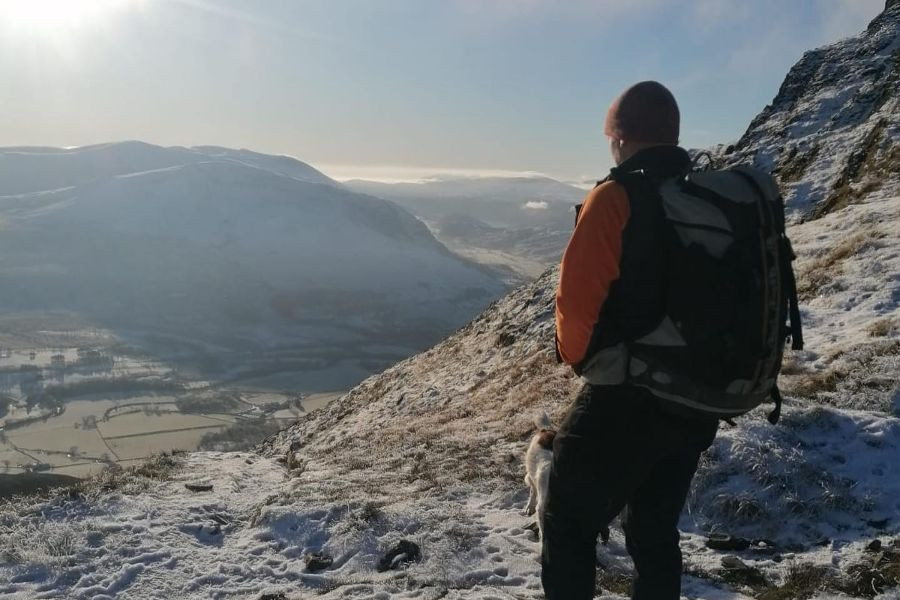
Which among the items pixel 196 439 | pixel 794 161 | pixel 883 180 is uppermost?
pixel 794 161

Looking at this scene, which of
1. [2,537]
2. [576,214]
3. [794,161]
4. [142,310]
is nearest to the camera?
[576,214]

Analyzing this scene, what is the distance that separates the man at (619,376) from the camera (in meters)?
2.98

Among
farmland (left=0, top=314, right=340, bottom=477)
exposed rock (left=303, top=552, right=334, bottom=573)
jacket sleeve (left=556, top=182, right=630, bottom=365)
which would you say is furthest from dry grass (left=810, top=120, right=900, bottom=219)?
farmland (left=0, top=314, right=340, bottom=477)

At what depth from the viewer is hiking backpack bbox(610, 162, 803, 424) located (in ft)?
9.71

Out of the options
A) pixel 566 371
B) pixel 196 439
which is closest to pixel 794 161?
pixel 566 371

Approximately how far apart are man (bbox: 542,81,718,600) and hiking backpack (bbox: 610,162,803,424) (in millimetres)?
66

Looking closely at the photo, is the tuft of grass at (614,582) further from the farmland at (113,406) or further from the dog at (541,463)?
the farmland at (113,406)

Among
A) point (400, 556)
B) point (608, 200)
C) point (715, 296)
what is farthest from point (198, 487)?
point (715, 296)

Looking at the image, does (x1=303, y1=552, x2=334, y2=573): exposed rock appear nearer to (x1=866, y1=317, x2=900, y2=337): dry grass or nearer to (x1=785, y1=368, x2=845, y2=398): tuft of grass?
(x1=785, y1=368, x2=845, y2=398): tuft of grass

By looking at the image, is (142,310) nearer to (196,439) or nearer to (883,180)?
(196,439)

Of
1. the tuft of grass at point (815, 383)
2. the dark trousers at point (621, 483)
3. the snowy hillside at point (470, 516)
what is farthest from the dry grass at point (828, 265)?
the dark trousers at point (621, 483)

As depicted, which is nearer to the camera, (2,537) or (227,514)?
(2,537)

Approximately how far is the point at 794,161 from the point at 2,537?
2927cm

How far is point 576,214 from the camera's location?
3.32 metres
